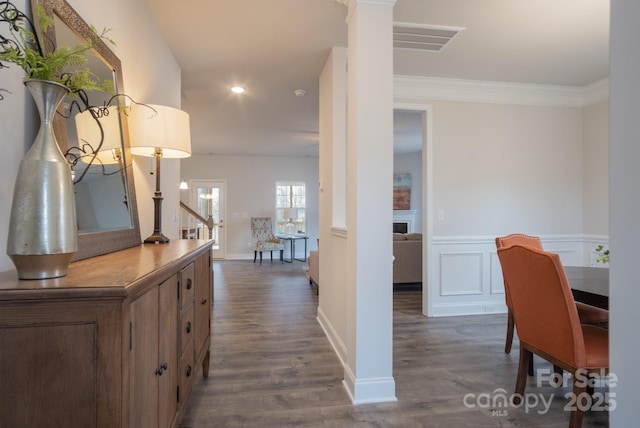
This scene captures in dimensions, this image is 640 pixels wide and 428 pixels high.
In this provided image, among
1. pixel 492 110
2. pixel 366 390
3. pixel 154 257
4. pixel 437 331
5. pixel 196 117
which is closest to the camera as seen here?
pixel 154 257

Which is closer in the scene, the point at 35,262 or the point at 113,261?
the point at 35,262

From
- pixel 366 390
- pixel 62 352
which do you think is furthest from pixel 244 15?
pixel 366 390

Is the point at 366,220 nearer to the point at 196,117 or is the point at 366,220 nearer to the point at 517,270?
the point at 517,270

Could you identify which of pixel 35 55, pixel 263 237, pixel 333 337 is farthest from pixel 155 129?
pixel 263 237

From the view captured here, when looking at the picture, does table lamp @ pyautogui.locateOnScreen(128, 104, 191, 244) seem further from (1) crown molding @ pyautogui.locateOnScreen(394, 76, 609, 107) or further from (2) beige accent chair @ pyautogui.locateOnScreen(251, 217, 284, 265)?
(2) beige accent chair @ pyautogui.locateOnScreen(251, 217, 284, 265)

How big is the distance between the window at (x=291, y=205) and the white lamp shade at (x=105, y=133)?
6.71 metres

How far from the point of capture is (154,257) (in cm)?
135

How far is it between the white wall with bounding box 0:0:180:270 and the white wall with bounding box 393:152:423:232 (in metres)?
6.22

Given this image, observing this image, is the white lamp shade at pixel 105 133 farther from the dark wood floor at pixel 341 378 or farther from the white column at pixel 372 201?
the dark wood floor at pixel 341 378

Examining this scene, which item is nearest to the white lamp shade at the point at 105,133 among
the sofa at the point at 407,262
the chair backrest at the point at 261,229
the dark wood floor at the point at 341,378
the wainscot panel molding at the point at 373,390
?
the dark wood floor at the point at 341,378

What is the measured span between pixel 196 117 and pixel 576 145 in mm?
5026

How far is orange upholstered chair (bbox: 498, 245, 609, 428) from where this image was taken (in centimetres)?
156

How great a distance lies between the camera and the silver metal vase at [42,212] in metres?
0.82

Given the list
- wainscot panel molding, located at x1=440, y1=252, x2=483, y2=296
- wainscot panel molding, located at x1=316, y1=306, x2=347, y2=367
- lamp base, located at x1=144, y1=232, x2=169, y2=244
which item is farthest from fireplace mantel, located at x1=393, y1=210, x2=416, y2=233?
lamp base, located at x1=144, y1=232, x2=169, y2=244
